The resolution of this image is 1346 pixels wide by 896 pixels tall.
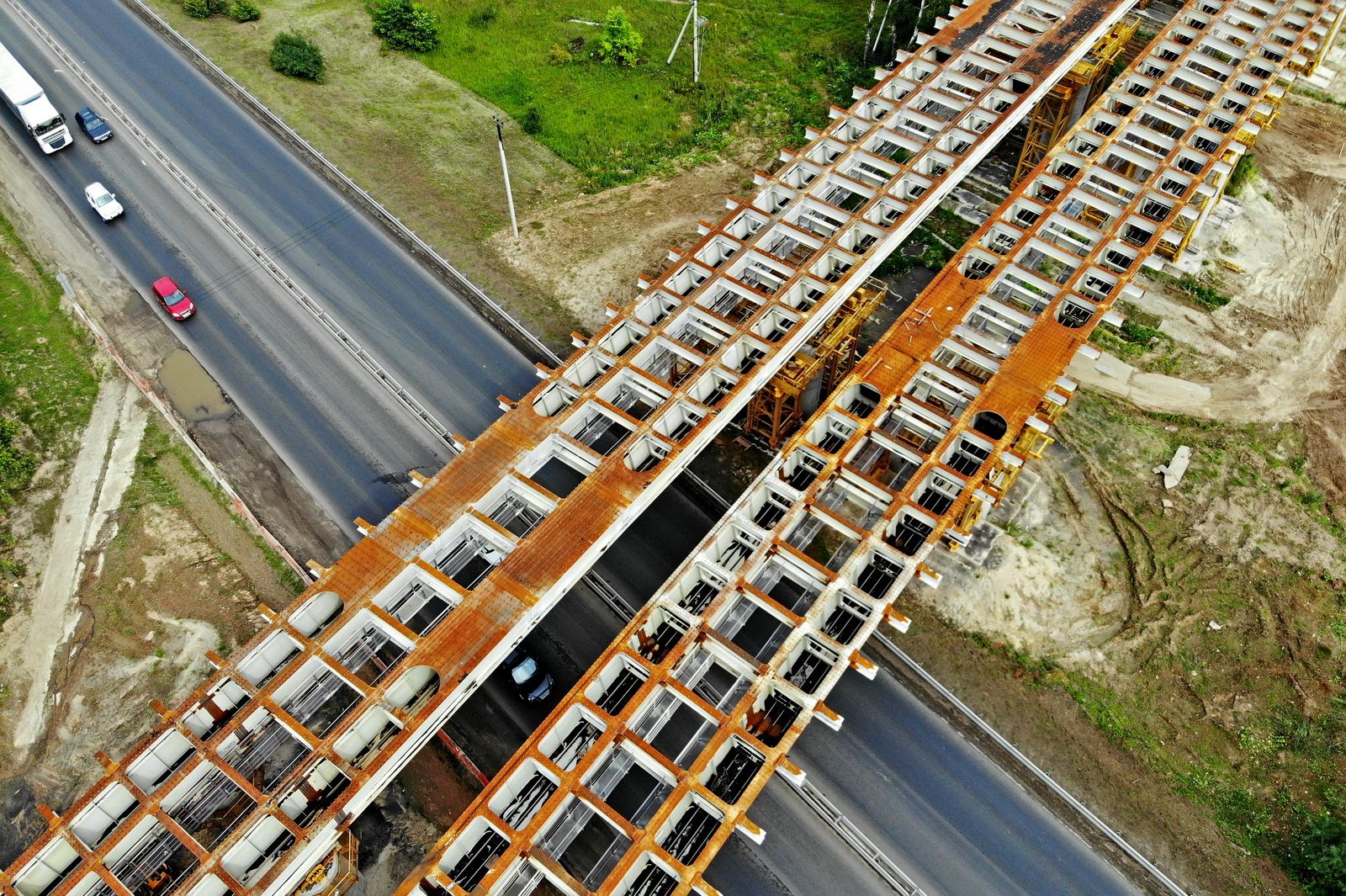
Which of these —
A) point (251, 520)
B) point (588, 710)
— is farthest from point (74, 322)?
point (588, 710)

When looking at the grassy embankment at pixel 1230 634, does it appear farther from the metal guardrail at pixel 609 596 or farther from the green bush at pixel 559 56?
the green bush at pixel 559 56

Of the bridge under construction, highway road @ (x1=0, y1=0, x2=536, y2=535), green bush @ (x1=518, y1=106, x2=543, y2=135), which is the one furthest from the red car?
green bush @ (x1=518, y1=106, x2=543, y2=135)

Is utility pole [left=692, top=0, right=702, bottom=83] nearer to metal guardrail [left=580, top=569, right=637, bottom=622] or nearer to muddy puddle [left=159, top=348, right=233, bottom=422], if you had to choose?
muddy puddle [left=159, top=348, right=233, bottom=422]

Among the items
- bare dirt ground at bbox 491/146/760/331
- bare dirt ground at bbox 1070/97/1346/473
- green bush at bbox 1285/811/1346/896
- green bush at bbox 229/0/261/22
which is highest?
green bush at bbox 229/0/261/22

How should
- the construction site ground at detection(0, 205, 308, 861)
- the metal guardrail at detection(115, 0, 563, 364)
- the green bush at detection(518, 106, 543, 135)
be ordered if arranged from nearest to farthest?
the construction site ground at detection(0, 205, 308, 861) < the metal guardrail at detection(115, 0, 563, 364) < the green bush at detection(518, 106, 543, 135)

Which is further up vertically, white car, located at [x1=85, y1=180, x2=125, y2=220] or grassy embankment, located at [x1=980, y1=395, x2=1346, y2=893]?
white car, located at [x1=85, y1=180, x2=125, y2=220]

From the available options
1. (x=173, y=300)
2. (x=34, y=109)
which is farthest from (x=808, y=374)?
(x=34, y=109)

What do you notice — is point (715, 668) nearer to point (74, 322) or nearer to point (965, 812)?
point (965, 812)
